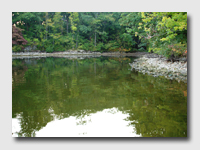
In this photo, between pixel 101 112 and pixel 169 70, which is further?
pixel 169 70

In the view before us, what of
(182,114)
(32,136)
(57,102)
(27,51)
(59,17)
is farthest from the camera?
(59,17)

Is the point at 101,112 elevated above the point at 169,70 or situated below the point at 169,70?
below

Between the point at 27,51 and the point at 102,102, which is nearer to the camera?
the point at 102,102

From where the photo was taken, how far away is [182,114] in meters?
3.94

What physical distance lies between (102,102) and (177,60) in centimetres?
823

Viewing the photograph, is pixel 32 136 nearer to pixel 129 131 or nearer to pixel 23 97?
pixel 129 131

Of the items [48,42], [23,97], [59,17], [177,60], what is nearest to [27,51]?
[48,42]

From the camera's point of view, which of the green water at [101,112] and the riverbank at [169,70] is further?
the riverbank at [169,70]

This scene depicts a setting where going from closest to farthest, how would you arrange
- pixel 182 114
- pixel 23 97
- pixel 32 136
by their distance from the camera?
pixel 32 136 → pixel 182 114 → pixel 23 97

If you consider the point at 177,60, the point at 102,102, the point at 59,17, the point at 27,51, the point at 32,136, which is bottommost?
the point at 32,136

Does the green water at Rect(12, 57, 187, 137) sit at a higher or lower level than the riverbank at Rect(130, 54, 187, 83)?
lower

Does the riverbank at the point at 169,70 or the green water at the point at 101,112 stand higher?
the riverbank at the point at 169,70

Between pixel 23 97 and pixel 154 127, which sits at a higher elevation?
pixel 23 97

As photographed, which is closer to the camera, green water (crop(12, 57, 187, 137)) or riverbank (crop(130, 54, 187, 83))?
green water (crop(12, 57, 187, 137))
